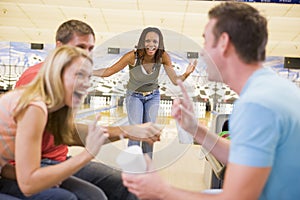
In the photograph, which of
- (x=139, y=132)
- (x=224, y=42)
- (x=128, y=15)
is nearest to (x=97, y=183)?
(x=139, y=132)

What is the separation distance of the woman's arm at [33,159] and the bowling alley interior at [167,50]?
8 cm

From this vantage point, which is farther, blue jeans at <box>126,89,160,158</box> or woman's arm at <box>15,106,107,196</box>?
blue jeans at <box>126,89,160,158</box>

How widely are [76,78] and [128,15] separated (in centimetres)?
630

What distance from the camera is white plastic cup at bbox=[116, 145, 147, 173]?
0.92 metres

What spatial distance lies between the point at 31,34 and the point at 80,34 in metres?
8.83

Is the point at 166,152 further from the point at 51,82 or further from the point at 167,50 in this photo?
the point at 167,50

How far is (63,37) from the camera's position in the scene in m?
1.66

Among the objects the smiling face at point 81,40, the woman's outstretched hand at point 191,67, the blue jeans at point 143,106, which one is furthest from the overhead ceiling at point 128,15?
the woman's outstretched hand at point 191,67

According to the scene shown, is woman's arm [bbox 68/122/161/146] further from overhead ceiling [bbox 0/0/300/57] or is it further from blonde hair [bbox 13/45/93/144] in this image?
overhead ceiling [bbox 0/0/300/57]

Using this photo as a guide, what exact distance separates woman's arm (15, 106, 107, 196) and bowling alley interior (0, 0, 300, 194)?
3.2 inches

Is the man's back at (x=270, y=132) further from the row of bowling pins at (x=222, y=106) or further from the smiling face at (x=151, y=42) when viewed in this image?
the smiling face at (x=151, y=42)

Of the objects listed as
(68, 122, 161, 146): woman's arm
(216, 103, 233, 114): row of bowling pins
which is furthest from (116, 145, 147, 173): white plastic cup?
(216, 103, 233, 114): row of bowling pins

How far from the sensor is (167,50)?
5.14 ft

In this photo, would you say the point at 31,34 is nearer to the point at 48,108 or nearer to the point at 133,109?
the point at 133,109
